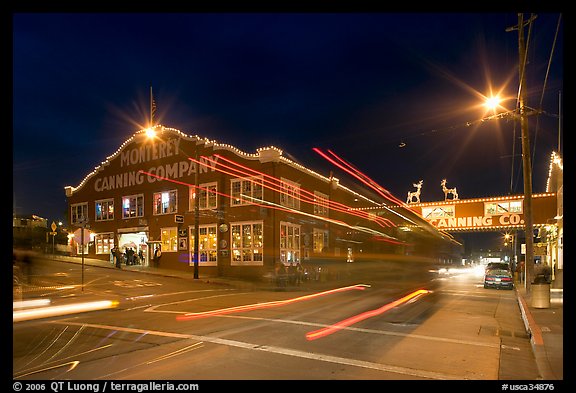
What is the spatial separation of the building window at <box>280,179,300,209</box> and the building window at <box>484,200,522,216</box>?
1815cm

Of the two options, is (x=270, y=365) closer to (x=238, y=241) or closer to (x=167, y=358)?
(x=167, y=358)

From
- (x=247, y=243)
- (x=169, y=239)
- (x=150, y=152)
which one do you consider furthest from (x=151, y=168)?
(x=247, y=243)

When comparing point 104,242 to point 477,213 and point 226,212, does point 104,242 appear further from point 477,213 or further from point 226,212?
point 477,213

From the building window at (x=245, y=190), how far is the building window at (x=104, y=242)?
15067mm

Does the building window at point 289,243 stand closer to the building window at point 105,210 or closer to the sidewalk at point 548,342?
the building window at point 105,210

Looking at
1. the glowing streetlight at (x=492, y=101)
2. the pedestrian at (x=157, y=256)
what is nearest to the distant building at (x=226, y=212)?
the pedestrian at (x=157, y=256)

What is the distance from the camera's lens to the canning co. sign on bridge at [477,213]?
40094 mm

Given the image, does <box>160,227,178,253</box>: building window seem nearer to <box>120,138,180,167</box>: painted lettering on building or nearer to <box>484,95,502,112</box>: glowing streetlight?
<box>120,138,180,167</box>: painted lettering on building

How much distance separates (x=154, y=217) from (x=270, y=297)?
20.7 m

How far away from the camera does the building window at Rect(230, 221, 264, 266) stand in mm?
32750

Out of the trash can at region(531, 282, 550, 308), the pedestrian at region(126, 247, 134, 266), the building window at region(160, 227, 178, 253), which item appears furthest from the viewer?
the pedestrian at region(126, 247, 134, 266)

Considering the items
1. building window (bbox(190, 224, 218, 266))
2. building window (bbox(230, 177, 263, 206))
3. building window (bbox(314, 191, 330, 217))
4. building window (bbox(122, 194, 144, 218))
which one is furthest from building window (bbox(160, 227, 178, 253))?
building window (bbox(314, 191, 330, 217))

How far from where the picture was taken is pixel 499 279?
28250mm

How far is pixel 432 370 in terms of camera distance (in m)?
7.93
